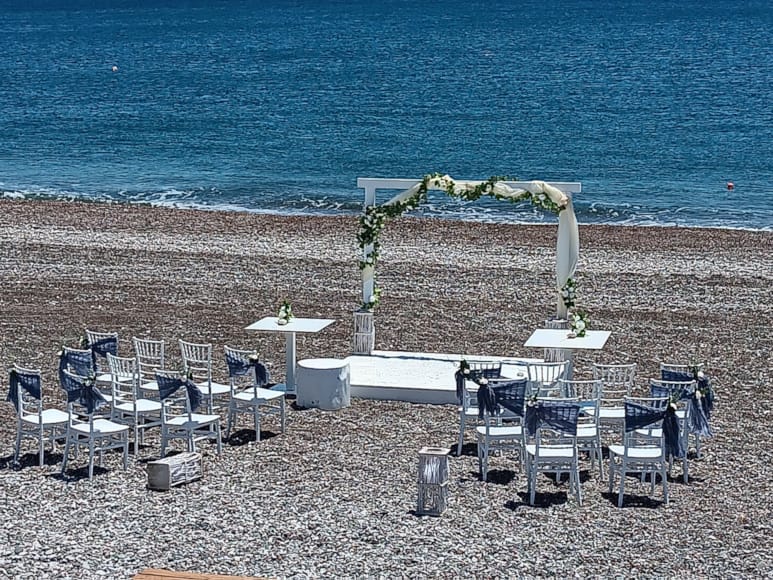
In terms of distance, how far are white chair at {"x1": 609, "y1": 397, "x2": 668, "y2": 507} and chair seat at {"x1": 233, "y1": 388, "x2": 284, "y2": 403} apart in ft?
11.9

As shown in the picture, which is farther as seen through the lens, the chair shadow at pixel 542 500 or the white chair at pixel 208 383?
the white chair at pixel 208 383

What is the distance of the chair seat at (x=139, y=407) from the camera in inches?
546

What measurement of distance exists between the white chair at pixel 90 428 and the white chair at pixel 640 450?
4480mm

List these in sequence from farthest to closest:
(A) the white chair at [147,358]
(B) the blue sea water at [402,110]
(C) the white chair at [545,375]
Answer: (B) the blue sea water at [402,110] → (A) the white chair at [147,358] → (C) the white chair at [545,375]

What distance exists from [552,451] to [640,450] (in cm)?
81

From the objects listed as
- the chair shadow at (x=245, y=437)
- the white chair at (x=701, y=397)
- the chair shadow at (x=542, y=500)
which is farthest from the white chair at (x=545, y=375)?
the chair shadow at (x=245, y=437)

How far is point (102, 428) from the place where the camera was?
1305cm

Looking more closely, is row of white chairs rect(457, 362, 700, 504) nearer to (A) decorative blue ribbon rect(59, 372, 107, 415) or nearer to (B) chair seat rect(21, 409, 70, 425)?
(A) decorative blue ribbon rect(59, 372, 107, 415)

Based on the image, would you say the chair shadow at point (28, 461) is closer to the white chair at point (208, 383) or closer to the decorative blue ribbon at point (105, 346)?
the white chair at point (208, 383)

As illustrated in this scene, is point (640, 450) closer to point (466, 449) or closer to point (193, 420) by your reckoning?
point (466, 449)

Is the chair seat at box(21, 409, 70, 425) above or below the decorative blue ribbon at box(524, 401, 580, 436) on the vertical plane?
below

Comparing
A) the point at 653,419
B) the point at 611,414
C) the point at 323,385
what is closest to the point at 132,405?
the point at 323,385

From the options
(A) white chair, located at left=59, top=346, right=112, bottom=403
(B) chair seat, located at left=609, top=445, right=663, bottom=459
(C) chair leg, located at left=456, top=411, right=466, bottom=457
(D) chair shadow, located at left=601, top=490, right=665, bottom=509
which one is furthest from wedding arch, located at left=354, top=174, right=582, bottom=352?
(D) chair shadow, located at left=601, top=490, right=665, bottom=509

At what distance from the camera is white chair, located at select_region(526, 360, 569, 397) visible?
13953mm
